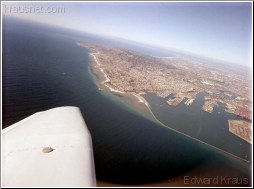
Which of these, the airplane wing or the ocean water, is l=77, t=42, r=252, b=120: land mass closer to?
the ocean water

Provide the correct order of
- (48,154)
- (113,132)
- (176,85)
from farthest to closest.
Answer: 1. (176,85)
2. (113,132)
3. (48,154)

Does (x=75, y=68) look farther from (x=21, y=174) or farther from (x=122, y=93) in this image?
(x=21, y=174)

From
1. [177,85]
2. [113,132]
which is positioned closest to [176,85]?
[177,85]

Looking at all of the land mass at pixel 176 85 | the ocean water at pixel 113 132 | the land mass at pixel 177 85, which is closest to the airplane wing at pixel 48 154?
the ocean water at pixel 113 132

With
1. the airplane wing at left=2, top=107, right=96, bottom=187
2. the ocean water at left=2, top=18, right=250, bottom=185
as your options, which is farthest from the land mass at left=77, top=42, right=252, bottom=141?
the airplane wing at left=2, top=107, right=96, bottom=187

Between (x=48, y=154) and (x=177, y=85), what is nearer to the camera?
(x=48, y=154)

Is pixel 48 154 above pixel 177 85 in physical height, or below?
above

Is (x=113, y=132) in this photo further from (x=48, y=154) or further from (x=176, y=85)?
(x=48, y=154)

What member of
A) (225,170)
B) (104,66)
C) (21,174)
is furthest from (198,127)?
(21,174)
